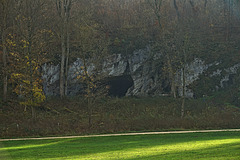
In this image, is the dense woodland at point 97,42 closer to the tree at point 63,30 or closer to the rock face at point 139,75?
the tree at point 63,30

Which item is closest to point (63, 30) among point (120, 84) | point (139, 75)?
point (120, 84)

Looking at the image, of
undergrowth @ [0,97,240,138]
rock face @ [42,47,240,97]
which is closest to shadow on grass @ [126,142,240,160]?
undergrowth @ [0,97,240,138]

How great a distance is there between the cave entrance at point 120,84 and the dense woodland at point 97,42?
9.90 feet

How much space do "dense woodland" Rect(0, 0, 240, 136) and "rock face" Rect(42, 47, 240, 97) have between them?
97 centimetres

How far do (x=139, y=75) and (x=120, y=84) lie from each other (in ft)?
10.6

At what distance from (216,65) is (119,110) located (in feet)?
59.6

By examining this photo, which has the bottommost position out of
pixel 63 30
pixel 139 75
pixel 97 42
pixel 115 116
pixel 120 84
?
pixel 115 116

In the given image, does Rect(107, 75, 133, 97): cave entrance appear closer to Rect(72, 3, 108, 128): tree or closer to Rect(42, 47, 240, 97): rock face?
Rect(42, 47, 240, 97): rock face

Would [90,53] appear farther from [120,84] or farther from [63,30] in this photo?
[120,84]

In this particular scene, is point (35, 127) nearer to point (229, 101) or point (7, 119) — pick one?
point (7, 119)

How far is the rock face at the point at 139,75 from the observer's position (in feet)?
153

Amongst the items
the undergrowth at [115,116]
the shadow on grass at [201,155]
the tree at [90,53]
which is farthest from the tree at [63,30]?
the shadow on grass at [201,155]

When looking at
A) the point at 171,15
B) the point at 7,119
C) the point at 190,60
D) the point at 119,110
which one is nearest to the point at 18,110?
the point at 7,119

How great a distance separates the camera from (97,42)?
41250mm
